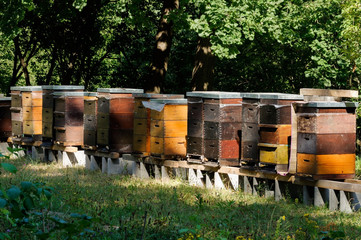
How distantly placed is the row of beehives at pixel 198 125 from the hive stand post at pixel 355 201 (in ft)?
1.36

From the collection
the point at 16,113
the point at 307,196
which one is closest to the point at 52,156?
the point at 16,113

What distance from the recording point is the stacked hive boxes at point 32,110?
44.7ft

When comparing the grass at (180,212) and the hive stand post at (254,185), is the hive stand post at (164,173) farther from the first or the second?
the hive stand post at (254,185)

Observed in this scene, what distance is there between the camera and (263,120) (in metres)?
8.94

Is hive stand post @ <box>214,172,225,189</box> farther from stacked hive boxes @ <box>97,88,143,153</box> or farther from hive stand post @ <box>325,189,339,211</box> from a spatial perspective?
stacked hive boxes @ <box>97,88,143,153</box>

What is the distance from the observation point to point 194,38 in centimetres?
2308

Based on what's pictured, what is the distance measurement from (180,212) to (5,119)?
934cm

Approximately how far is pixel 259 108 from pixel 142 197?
236 centimetres

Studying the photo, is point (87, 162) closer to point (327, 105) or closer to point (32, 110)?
point (32, 110)

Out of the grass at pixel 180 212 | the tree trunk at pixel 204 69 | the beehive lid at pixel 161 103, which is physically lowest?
the grass at pixel 180 212

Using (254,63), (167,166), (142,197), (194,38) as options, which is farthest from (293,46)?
(142,197)

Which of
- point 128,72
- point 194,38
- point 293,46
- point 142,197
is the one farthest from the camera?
point 128,72

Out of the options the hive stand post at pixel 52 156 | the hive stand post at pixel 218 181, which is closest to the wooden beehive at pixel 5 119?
the hive stand post at pixel 52 156

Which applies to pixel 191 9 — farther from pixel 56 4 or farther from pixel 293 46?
pixel 56 4
